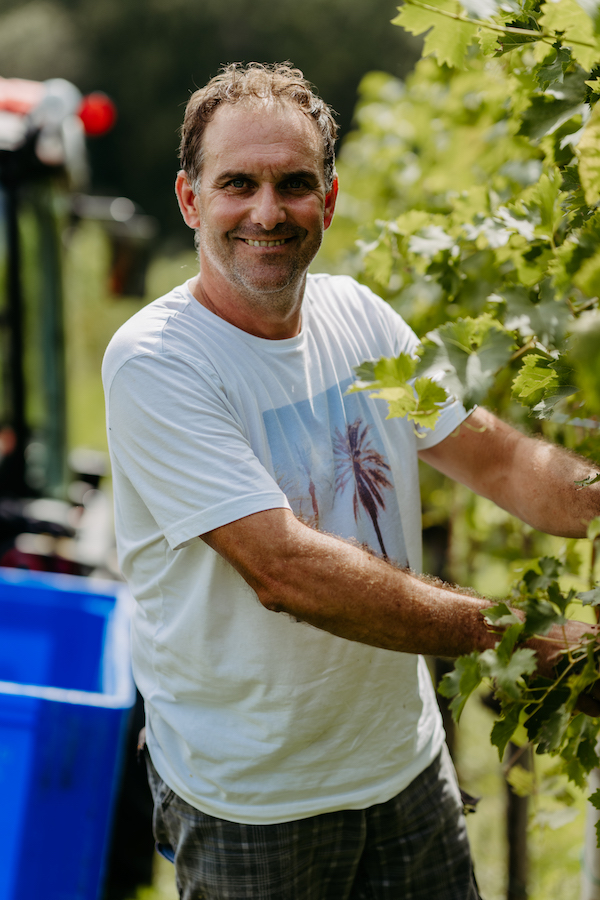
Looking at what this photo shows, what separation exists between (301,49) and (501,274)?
26.2m

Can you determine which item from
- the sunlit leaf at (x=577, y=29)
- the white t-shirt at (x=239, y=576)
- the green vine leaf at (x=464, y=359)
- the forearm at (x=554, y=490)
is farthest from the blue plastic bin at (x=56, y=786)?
the sunlit leaf at (x=577, y=29)

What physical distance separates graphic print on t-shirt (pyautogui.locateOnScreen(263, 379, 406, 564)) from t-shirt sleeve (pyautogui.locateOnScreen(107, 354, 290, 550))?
162 mm

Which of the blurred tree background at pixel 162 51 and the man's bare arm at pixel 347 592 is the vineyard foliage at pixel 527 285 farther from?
the blurred tree background at pixel 162 51

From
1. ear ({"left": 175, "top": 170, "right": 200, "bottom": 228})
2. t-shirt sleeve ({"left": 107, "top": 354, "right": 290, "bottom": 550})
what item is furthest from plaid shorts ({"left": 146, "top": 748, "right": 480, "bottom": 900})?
ear ({"left": 175, "top": 170, "right": 200, "bottom": 228})

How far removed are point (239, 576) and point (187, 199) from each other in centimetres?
76

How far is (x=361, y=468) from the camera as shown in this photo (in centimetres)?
164

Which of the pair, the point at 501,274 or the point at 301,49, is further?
the point at 301,49

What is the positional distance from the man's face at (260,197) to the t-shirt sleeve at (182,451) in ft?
0.83

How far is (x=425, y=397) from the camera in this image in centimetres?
110

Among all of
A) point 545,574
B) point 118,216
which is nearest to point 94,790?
point 545,574

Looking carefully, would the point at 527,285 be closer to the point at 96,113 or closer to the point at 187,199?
the point at 187,199

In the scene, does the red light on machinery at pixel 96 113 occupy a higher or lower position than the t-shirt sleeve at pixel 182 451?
higher

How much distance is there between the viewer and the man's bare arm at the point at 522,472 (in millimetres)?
1465

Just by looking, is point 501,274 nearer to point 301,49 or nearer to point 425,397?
point 425,397
